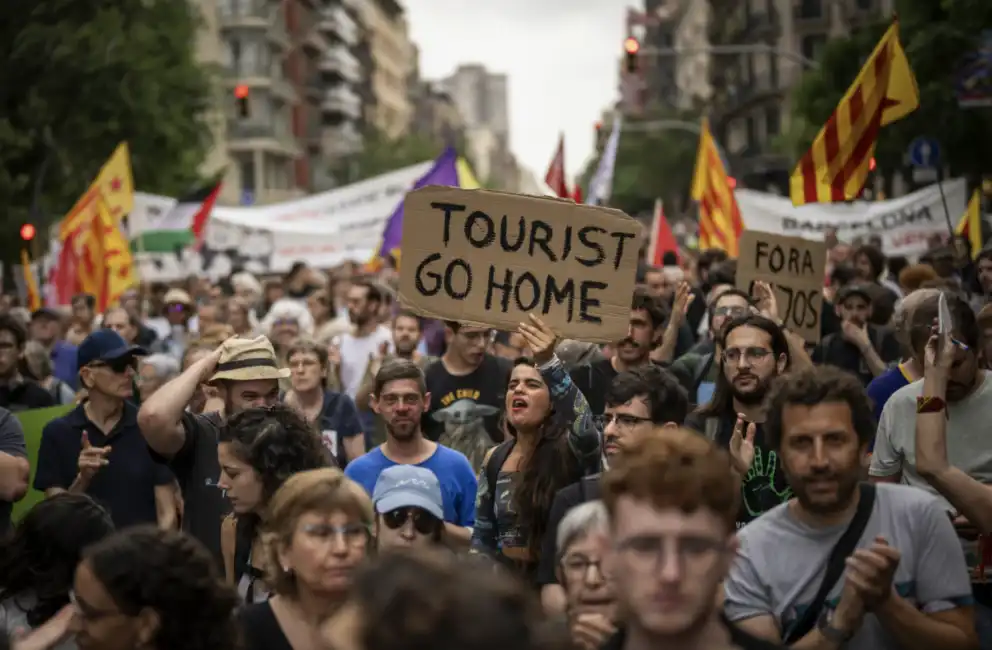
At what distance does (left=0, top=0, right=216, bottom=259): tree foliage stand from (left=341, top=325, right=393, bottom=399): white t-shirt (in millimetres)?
23633

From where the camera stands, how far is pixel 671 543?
3613 mm

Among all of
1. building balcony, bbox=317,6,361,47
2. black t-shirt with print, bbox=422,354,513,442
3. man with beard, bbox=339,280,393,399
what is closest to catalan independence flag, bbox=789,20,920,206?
man with beard, bbox=339,280,393,399

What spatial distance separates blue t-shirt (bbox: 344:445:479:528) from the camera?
7480 mm

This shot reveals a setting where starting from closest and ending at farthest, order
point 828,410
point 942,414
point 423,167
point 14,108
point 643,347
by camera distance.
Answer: point 828,410, point 942,414, point 643,347, point 423,167, point 14,108

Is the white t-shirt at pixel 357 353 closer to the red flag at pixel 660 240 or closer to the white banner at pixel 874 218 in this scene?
the red flag at pixel 660 240

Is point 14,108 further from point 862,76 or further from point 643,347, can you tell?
point 643,347

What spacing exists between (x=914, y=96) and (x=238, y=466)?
776 centimetres

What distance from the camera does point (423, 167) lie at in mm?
23422

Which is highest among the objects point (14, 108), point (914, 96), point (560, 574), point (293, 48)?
point (293, 48)

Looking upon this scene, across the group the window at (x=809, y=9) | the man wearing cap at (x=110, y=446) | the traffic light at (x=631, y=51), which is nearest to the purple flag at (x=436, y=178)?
the traffic light at (x=631, y=51)

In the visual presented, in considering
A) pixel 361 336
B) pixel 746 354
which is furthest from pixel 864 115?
pixel 746 354

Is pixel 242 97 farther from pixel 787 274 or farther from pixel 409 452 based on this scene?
pixel 409 452

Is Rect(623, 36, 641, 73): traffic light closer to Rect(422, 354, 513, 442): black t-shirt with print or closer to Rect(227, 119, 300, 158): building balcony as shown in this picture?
Rect(422, 354, 513, 442): black t-shirt with print

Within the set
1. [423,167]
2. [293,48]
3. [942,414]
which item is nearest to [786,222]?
[423,167]
